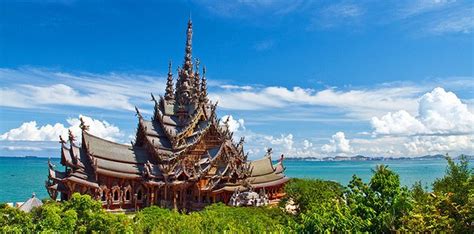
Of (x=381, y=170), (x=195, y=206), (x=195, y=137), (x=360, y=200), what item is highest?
(x=195, y=137)

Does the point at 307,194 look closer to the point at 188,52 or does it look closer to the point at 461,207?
the point at 461,207

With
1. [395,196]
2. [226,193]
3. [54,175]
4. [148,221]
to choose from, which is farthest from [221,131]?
[395,196]

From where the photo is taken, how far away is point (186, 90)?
45.0 metres

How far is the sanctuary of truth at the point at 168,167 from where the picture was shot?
103 ft

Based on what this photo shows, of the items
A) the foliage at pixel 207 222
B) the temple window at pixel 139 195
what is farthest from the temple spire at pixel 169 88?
the foliage at pixel 207 222

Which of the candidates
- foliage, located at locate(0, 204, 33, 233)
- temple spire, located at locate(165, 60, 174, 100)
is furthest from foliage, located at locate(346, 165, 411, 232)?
temple spire, located at locate(165, 60, 174, 100)

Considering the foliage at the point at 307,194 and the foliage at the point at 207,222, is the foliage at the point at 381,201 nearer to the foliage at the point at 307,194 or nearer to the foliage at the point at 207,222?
the foliage at the point at 207,222

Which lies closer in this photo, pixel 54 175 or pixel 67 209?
pixel 67 209

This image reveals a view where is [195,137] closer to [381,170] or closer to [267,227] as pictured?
[267,227]

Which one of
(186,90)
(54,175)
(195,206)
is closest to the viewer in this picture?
(54,175)

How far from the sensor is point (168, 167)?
113 ft

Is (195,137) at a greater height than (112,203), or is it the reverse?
(195,137)

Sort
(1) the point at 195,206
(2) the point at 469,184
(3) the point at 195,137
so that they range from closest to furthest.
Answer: (2) the point at 469,184, (1) the point at 195,206, (3) the point at 195,137

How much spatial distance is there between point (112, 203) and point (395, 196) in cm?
2196
